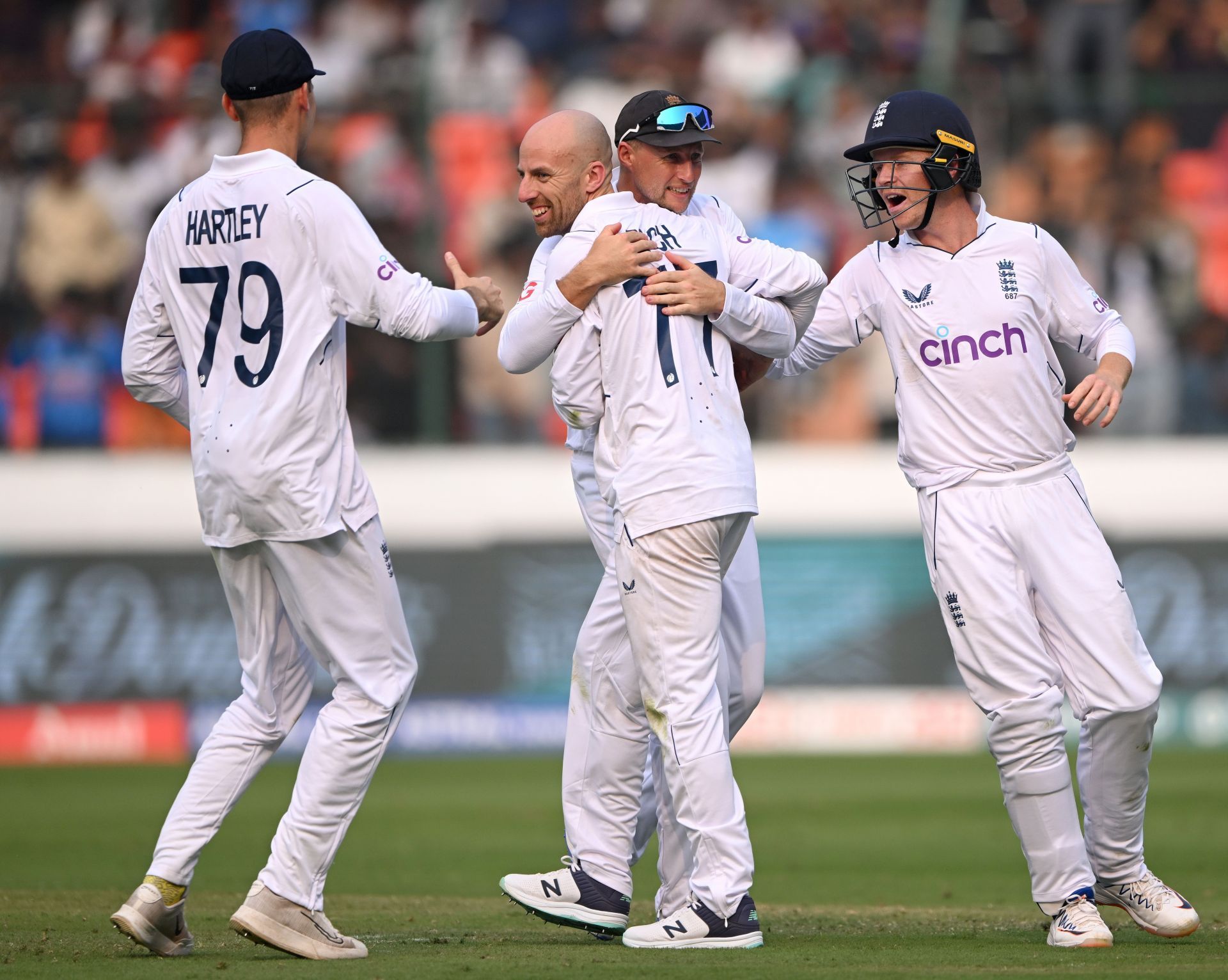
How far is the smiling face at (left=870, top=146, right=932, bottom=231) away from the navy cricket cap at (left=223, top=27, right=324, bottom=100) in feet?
6.41

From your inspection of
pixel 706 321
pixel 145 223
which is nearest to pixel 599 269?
pixel 706 321

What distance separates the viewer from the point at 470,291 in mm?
5723

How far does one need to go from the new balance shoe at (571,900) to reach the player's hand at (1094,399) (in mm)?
2235

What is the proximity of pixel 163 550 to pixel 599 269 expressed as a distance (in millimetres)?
9057

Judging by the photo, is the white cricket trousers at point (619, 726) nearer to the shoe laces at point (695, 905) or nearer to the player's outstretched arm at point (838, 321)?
the shoe laces at point (695, 905)

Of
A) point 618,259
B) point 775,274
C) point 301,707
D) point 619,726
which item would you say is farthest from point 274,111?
point 619,726

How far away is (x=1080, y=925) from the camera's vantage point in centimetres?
553

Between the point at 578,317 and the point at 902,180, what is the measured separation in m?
1.30

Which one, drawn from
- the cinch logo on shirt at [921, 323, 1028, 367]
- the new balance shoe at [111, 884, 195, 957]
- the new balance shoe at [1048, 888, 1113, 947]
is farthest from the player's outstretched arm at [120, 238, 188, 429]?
the new balance shoe at [1048, 888, 1113, 947]

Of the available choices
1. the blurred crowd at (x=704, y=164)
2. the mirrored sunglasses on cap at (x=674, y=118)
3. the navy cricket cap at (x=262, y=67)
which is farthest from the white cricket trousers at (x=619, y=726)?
the blurred crowd at (x=704, y=164)

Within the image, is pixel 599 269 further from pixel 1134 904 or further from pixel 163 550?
pixel 163 550

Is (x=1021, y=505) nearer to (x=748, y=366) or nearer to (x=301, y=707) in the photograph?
(x=748, y=366)

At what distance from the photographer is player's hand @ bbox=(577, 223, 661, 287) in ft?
17.8

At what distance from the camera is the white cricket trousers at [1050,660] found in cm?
568
